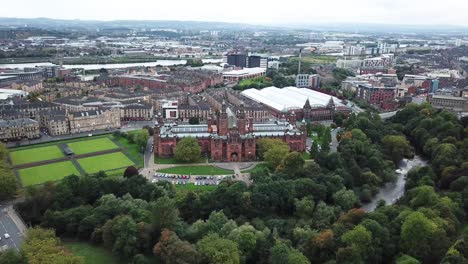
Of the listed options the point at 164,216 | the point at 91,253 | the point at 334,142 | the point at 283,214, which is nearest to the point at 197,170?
the point at 283,214

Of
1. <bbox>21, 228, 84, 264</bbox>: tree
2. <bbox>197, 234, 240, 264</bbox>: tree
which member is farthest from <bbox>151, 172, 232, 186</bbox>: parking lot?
<bbox>21, 228, 84, 264</bbox>: tree

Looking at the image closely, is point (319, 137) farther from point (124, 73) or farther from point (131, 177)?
point (124, 73)

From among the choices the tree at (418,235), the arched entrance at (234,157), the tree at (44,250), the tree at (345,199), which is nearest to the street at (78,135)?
the arched entrance at (234,157)

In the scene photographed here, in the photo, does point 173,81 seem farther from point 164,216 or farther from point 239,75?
point 164,216

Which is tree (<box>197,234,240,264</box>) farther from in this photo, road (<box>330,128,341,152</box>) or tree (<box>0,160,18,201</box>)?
road (<box>330,128,341,152</box>)

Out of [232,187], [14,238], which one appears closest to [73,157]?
[14,238]

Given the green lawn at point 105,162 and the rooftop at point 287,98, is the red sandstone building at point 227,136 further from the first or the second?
the rooftop at point 287,98
